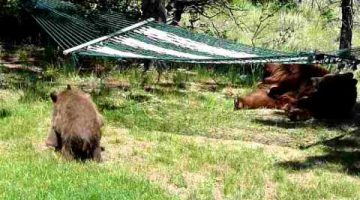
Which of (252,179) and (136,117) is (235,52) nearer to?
(136,117)

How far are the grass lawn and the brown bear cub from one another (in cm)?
11

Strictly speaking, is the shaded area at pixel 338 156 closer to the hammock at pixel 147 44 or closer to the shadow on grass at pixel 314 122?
the shadow on grass at pixel 314 122

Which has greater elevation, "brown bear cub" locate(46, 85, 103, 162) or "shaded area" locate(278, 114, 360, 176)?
"brown bear cub" locate(46, 85, 103, 162)

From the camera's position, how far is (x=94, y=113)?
5.14m

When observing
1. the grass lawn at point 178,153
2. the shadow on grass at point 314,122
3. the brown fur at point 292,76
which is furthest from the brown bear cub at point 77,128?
the brown fur at point 292,76

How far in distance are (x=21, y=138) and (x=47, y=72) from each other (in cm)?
336

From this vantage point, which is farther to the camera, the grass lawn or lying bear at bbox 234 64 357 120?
lying bear at bbox 234 64 357 120

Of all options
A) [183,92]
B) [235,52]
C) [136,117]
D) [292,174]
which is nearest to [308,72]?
[235,52]

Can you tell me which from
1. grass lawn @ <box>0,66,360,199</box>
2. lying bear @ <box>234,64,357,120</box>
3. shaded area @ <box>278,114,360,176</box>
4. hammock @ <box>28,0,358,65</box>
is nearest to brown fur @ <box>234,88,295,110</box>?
lying bear @ <box>234,64,357,120</box>

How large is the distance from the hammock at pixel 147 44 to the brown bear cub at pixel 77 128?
1.32 meters

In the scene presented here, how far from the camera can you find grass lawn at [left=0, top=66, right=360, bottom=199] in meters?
4.60

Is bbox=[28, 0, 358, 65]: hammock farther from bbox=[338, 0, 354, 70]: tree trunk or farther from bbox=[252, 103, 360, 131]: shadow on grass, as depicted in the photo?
bbox=[338, 0, 354, 70]: tree trunk

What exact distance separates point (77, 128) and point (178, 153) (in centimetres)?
108

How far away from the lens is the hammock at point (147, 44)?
653 cm
